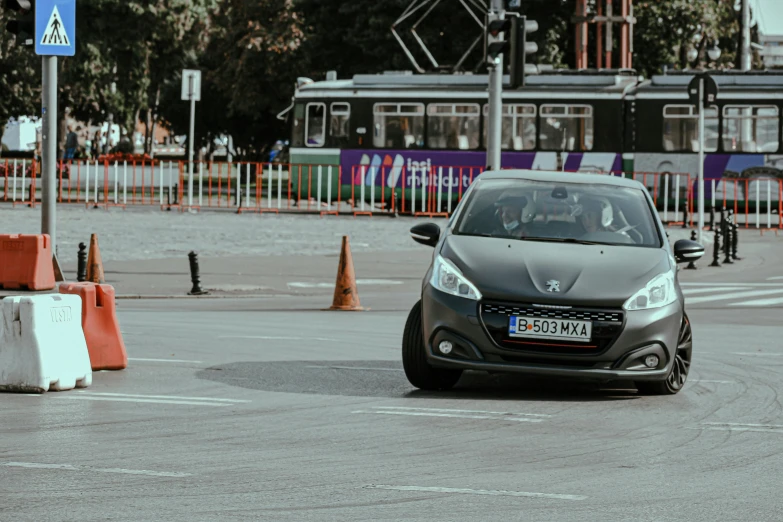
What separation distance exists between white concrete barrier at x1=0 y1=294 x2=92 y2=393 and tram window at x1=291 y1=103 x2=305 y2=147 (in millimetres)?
32208

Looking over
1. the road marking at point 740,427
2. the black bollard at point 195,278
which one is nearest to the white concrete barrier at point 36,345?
the road marking at point 740,427

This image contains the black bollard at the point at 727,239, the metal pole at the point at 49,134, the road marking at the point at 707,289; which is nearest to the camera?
the metal pole at the point at 49,134

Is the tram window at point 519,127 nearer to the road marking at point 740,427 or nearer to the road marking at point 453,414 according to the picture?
the road marking at point 453,414

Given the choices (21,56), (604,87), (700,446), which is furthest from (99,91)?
(700,446)

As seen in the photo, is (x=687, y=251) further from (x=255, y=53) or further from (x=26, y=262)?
(x=255, y=53)

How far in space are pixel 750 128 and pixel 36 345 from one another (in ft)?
102

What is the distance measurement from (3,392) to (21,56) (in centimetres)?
5411

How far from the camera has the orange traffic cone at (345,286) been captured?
1777 cm

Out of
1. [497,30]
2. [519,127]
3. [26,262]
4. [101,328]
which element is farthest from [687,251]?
[519,127]

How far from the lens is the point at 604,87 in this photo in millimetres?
40062

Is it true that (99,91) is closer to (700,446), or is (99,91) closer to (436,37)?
(436,37)

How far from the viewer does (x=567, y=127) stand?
132 ft

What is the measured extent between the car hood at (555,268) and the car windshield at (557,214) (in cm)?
24

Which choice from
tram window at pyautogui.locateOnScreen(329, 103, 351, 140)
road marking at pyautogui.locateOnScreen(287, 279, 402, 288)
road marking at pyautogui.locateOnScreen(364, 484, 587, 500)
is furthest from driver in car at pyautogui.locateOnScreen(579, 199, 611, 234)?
tram window at pyautogui.locateOnScreen(329, 103, 351, 140)
